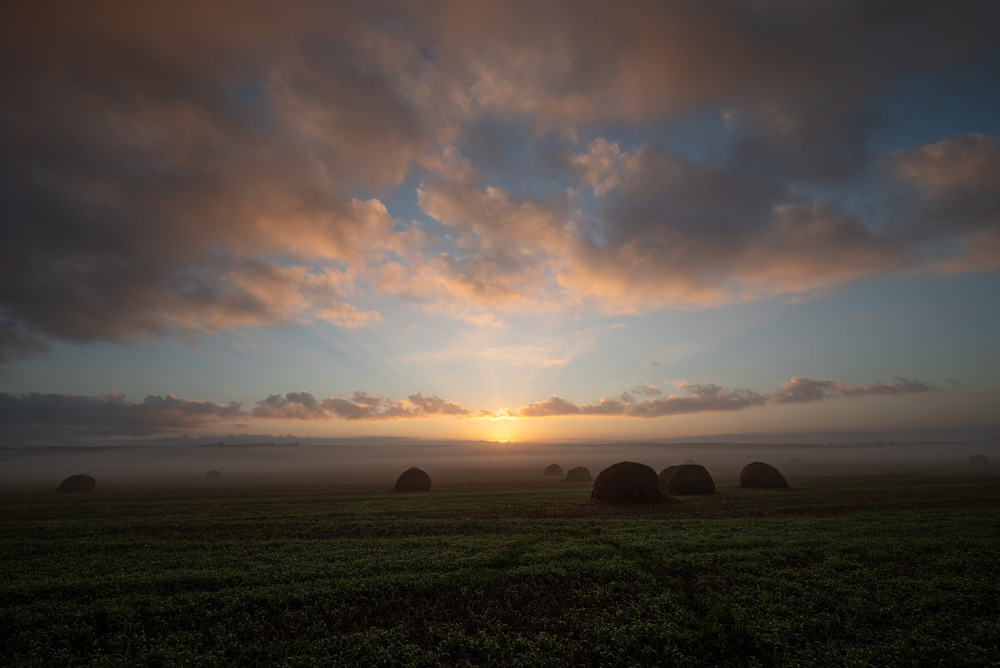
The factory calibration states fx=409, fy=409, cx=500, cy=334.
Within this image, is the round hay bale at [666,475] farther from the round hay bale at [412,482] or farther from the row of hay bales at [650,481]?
the round hay bale at [412,482]

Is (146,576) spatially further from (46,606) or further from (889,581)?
(889,581)

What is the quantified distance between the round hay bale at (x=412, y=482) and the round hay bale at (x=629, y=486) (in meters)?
22.7

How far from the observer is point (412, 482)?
164 feet

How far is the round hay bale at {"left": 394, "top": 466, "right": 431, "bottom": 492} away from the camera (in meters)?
49.2

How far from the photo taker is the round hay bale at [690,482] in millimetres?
42188

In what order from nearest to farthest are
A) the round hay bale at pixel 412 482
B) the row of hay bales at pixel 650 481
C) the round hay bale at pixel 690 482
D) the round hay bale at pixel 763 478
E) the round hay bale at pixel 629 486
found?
the round hay bale at pixel 629 486 → the row of hay bales at pixel 650 481 → the round hay bale at pixel 690 482 → the round hay bale at pixel 763 478 → the round hay bale at pixel 412 482

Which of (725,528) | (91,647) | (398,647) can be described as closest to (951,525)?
(725,528)

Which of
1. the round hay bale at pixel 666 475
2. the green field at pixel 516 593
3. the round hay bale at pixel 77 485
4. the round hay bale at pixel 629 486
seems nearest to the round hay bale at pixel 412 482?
the round hay bale at pixel 629 486

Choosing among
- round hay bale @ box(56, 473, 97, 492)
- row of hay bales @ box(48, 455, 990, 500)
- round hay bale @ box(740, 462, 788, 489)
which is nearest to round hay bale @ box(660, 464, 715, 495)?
row of hay bales @ box(48, 455, 990, 500)

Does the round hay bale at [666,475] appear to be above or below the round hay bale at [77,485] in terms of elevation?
above

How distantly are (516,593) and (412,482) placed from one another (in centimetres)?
3836

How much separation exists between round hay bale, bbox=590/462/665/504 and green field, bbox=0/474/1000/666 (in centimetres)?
942

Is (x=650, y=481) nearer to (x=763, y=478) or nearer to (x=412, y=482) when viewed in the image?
(x=763, y=478)

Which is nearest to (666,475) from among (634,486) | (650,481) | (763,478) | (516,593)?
(763,478)
